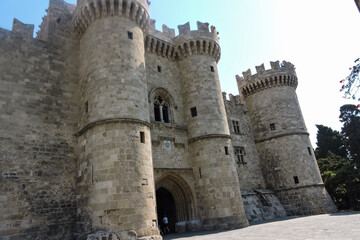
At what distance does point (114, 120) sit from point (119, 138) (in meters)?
0.76

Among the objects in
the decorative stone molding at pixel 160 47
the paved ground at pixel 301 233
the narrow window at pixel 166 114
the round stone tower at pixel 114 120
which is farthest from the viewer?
the decorative stone molding at pixel 160 47

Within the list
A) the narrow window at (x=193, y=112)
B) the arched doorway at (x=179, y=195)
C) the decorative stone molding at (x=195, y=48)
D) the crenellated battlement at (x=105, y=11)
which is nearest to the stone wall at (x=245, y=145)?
the decorative stone molding at (x=195, y=48)

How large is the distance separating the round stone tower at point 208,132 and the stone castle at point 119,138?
0.06 meters

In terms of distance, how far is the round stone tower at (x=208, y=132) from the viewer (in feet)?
40.6

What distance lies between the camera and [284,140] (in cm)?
1881

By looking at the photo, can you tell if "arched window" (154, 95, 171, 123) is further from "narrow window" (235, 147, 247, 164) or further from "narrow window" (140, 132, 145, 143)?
"narrow window" (235, 147, 247, 164)

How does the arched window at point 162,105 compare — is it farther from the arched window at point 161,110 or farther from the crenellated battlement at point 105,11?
the crenellated battlement at point 105,11

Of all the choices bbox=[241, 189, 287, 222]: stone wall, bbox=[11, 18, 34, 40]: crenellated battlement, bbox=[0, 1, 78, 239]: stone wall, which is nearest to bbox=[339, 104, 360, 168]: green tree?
bbox=[241, 189, 287, 222]: stone wall

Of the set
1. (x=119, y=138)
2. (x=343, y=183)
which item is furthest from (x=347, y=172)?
(x=119, y=138)

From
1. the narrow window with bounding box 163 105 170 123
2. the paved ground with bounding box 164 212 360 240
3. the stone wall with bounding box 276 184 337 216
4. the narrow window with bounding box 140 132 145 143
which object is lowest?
the paved ground with bounding box 164 212 360 240

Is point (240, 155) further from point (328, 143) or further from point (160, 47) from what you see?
point (328, 143)

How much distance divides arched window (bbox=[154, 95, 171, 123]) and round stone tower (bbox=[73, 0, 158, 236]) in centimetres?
240

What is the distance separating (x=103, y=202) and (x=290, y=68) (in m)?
18.4

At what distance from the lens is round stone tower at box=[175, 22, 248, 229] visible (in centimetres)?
1238
